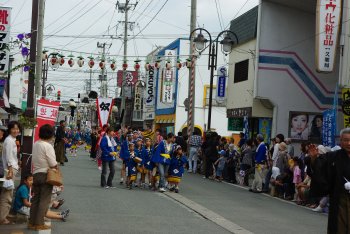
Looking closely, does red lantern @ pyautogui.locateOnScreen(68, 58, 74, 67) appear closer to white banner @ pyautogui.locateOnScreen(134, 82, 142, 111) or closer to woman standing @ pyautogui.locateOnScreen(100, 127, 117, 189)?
woman standing @ pyautogui.locateOnScreen(100, 127, 117, 189)

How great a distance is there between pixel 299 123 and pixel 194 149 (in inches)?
207

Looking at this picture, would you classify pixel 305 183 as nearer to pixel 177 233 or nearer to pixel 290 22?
pixel 177 233

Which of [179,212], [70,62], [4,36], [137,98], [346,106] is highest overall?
[70,62]

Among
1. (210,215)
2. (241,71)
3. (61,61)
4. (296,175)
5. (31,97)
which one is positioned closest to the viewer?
(210,215)

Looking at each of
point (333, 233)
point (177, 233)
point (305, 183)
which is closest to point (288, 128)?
point (305, 183)

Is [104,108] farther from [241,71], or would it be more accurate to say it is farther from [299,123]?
[299,123]

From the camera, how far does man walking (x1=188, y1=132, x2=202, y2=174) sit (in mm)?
26141

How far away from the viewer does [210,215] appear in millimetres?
12562

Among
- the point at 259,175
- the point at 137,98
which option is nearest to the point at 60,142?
the point at 259,175

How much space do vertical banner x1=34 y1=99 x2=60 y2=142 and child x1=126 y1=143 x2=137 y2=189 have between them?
463cm

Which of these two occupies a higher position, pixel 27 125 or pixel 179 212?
pixel 27 125

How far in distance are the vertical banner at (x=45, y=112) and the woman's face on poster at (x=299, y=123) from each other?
1587 cm

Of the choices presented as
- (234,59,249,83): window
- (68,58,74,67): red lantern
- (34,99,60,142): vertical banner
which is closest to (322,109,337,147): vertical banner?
(34,99,60,142): vertical banner

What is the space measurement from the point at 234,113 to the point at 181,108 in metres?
13.2
